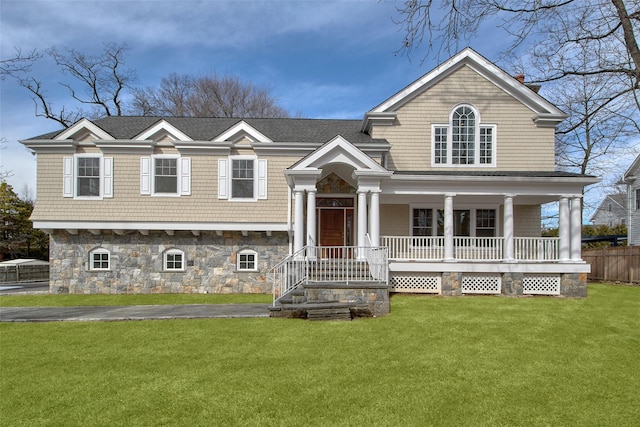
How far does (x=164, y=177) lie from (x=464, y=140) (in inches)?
426

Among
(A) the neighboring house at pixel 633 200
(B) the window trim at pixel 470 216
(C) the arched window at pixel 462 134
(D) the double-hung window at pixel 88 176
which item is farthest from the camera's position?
(A) the neighboring house at pixel 633 200

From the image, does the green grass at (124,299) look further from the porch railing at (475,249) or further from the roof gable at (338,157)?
the porch railing at (475,249)

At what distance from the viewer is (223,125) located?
1528 cm

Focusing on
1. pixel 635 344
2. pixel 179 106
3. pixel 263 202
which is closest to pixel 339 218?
pixel 263 202

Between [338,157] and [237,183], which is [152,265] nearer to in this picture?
[237,183]

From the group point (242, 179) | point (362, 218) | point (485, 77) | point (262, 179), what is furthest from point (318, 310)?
point (485, 77)

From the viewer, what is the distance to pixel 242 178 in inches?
548

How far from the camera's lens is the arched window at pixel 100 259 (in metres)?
13.9

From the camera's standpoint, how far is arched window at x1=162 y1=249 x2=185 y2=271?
548 inches

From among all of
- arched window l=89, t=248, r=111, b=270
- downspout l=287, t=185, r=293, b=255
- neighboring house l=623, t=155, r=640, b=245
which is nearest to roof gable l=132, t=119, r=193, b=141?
downspout l=287, t=185, r=293, b=255

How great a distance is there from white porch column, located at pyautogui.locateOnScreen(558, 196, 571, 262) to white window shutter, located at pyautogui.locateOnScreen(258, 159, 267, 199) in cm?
978

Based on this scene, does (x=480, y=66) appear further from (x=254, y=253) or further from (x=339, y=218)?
(x=254, y=253)

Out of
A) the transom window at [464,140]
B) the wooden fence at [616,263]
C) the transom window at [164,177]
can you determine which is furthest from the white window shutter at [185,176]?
the wooden fence at [616,263]

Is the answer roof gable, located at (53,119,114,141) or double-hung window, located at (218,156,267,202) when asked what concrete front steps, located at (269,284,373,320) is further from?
roof gable, located at (53,119,114,141)
